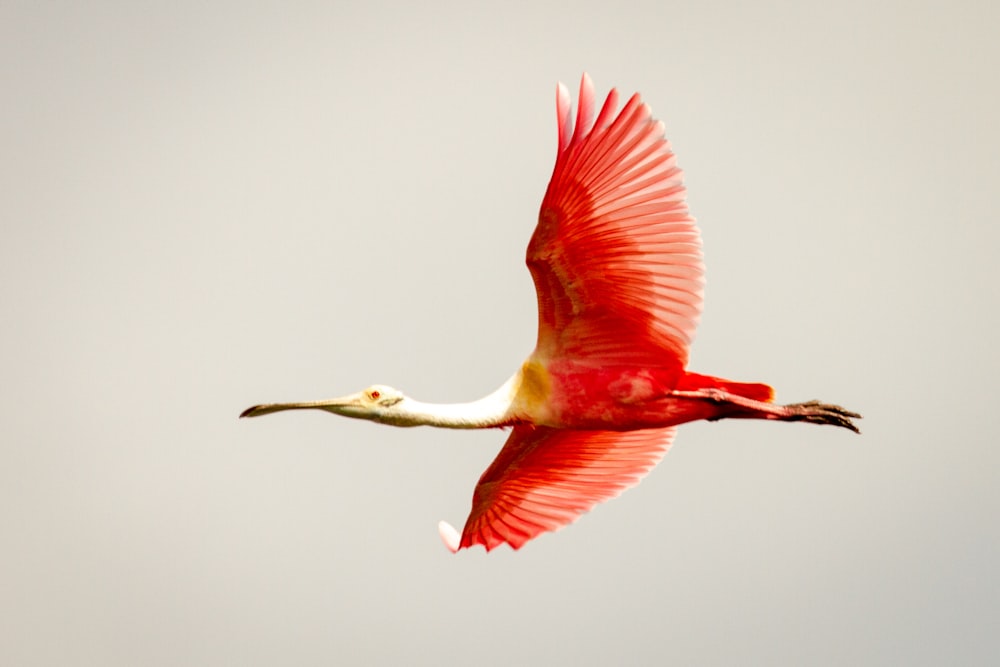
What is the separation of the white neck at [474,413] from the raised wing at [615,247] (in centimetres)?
47

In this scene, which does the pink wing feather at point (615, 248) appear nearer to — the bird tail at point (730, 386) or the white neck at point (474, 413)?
the bird tail at point (730, 386)

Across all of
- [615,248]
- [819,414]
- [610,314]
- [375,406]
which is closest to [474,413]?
[375,406]

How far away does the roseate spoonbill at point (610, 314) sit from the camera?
1524cm

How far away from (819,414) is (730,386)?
711 millimetres

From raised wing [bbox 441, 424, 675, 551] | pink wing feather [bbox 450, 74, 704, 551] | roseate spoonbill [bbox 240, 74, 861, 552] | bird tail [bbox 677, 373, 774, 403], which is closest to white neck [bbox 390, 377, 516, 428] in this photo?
roseate spoonbill [bbox 240, 74, 861, 552]

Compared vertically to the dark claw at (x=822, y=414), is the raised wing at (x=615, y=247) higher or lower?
higher

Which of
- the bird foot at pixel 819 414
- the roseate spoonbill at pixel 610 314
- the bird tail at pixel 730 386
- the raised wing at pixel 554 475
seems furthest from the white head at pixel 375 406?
the bird foot at pixel 819 414

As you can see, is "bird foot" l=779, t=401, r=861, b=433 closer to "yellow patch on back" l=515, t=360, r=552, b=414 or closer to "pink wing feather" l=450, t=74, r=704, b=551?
"pink wing feather" l=450, t=74, r=704, b=551

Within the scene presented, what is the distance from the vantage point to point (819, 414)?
1616cm

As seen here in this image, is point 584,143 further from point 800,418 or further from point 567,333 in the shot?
point 800,418

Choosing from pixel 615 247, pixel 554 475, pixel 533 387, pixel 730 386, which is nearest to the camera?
pixel 615 247

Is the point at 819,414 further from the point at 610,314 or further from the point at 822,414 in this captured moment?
the point at 610,314

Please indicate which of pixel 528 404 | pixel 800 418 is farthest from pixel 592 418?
pixel 800 418

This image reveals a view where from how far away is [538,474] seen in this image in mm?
17906
